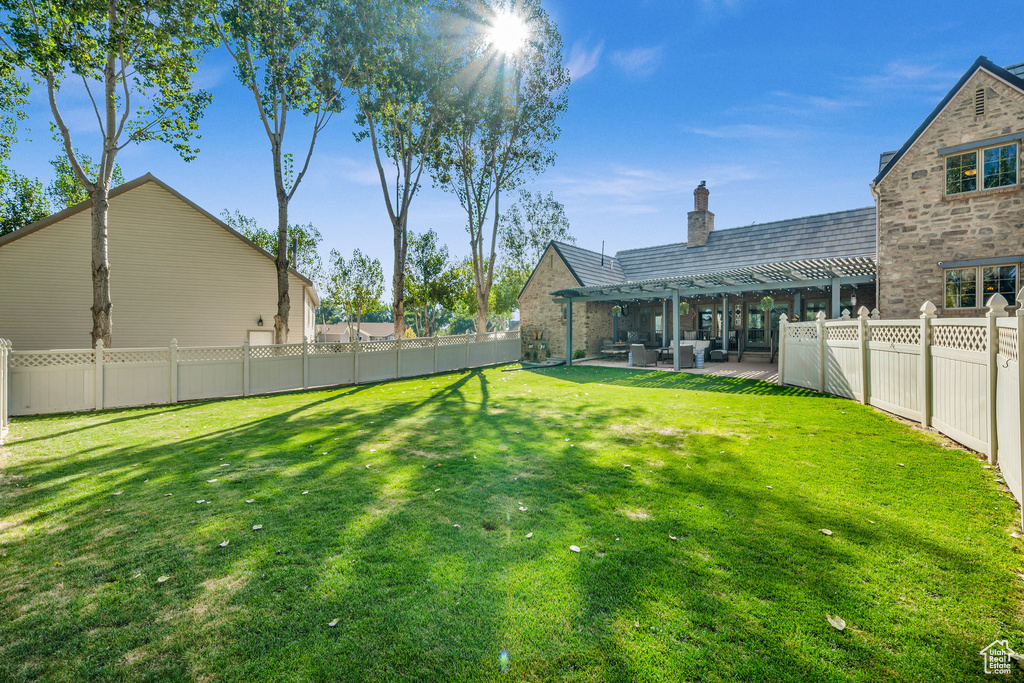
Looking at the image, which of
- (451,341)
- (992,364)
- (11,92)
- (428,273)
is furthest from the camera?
(428,273)

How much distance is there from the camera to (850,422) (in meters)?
7.02

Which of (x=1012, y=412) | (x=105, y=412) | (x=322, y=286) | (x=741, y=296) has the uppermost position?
(x=322, y=286)

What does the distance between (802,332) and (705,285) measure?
5.41 m

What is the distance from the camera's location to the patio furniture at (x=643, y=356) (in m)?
17.4

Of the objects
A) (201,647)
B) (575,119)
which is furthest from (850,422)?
(575,119)

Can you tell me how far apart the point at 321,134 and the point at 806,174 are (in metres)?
18.7

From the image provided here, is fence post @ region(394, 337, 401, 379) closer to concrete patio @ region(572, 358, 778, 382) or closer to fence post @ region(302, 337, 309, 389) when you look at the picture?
fence post @ region(302, 337, 309, 389)

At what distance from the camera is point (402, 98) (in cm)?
1605

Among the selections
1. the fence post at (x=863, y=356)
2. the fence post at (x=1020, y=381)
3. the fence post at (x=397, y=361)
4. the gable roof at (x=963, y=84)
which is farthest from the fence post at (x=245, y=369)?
the gable roof at (x=963, y=84)

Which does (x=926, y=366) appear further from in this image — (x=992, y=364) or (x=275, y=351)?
(x=275, y=351)

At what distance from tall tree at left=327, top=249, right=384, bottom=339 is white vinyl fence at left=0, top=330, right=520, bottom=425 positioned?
28798mm

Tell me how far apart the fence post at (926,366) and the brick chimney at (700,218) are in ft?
54.1

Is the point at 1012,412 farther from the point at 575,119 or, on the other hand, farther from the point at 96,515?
the point at 575,119

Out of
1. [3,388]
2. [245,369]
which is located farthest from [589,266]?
[3,388]
